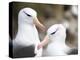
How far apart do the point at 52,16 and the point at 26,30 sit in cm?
31

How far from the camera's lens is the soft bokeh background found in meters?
1.85

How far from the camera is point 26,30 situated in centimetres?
190

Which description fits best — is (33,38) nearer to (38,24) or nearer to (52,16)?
(38,24)

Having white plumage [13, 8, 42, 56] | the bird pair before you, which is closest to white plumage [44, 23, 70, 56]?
the bird pair

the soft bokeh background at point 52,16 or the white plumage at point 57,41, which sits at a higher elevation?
the soft bokeh background at point 52,16

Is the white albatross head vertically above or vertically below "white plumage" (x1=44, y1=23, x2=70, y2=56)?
above

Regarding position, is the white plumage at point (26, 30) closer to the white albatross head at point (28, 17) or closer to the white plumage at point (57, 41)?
the white albatross head at point (28, 17)

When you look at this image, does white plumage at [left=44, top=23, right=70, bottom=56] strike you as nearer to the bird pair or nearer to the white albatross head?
the bird pair

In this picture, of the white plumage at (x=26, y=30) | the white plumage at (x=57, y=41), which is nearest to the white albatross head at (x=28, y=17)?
the white plumage at (x=26, y=30)

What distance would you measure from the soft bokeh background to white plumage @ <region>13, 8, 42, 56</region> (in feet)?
0.13

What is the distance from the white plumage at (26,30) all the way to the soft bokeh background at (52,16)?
41 mm

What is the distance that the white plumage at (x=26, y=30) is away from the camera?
6.12 feet

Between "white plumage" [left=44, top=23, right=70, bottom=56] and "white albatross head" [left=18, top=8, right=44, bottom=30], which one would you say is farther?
"white plumage" [left=44, top=23, right=70, bottom=56]

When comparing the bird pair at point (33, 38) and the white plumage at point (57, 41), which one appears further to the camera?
the white plumage at point (57, 41)
